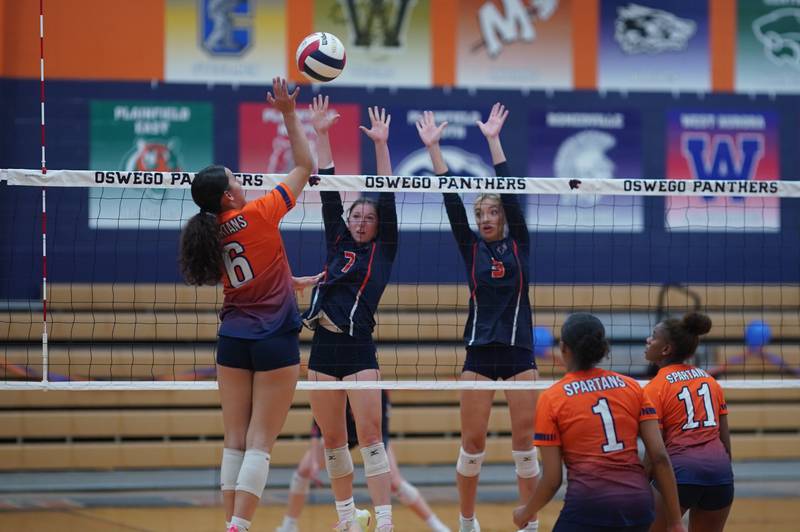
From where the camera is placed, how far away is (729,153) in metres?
11.2

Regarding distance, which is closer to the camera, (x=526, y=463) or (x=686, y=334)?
(x=686, y=334)

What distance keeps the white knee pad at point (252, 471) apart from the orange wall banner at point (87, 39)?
6.35 metres

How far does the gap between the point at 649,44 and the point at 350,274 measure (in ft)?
20.3

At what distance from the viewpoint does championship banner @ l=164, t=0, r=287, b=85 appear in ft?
34.5

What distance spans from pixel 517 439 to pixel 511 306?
0.82 m

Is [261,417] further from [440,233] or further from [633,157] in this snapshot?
[633,157]

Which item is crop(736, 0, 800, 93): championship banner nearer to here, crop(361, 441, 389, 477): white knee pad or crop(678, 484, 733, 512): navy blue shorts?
crop(361, 441, 389, 477): white knee pad

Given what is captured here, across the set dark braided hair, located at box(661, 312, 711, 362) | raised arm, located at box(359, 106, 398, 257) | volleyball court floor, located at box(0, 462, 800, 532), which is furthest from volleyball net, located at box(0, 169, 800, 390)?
dark braided hair, located at box(661, 312, 711, 362)

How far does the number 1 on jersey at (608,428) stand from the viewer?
4.37 meters

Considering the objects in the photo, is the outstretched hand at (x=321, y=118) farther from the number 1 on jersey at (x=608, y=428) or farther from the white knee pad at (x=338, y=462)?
the number 1 on jersey at (x=608, y=428)

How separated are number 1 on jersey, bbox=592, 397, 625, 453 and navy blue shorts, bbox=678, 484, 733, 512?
33.4 inches

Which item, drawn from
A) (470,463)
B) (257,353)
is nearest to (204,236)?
(257,353)

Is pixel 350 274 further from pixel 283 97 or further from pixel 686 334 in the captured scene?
pixel 686 334

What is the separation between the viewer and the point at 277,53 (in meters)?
10.7
